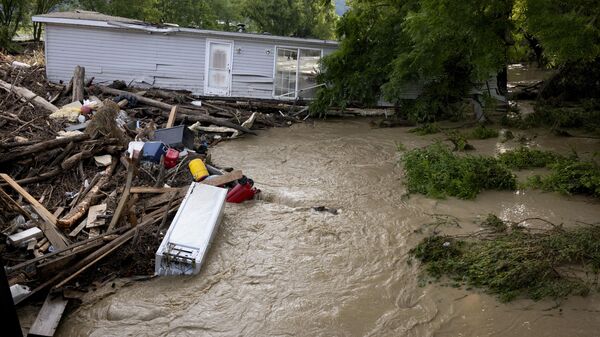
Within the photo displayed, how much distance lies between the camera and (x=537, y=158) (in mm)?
11203

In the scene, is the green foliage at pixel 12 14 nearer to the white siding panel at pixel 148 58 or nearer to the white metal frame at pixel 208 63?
the white siding panel at pixel 148 58

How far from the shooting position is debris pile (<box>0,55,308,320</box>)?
6805 mm

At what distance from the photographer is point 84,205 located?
26.2 ft

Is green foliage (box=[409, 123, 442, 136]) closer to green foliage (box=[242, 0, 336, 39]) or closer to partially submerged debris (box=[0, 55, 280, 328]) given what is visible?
partially submerged debris (box=[0, 55, 280, 328])

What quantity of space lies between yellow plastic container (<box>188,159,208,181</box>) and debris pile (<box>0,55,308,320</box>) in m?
0.02

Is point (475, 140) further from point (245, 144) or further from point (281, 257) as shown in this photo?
point (281, 257)

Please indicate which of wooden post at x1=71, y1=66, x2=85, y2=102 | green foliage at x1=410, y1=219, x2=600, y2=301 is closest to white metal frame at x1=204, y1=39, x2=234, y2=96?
wooden post at x1=71, y1=66, x2=85, y2=102

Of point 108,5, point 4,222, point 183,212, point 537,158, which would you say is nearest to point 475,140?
point 537,158

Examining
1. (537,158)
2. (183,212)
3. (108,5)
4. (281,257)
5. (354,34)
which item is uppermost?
(108,5)

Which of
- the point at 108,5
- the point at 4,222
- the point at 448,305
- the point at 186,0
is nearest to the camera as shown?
the point at 448,305

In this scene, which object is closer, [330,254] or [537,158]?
[330,254]

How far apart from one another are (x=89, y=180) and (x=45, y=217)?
64.5 inches

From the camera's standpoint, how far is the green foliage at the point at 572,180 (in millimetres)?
8883

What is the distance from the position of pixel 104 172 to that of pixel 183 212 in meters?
2.69
